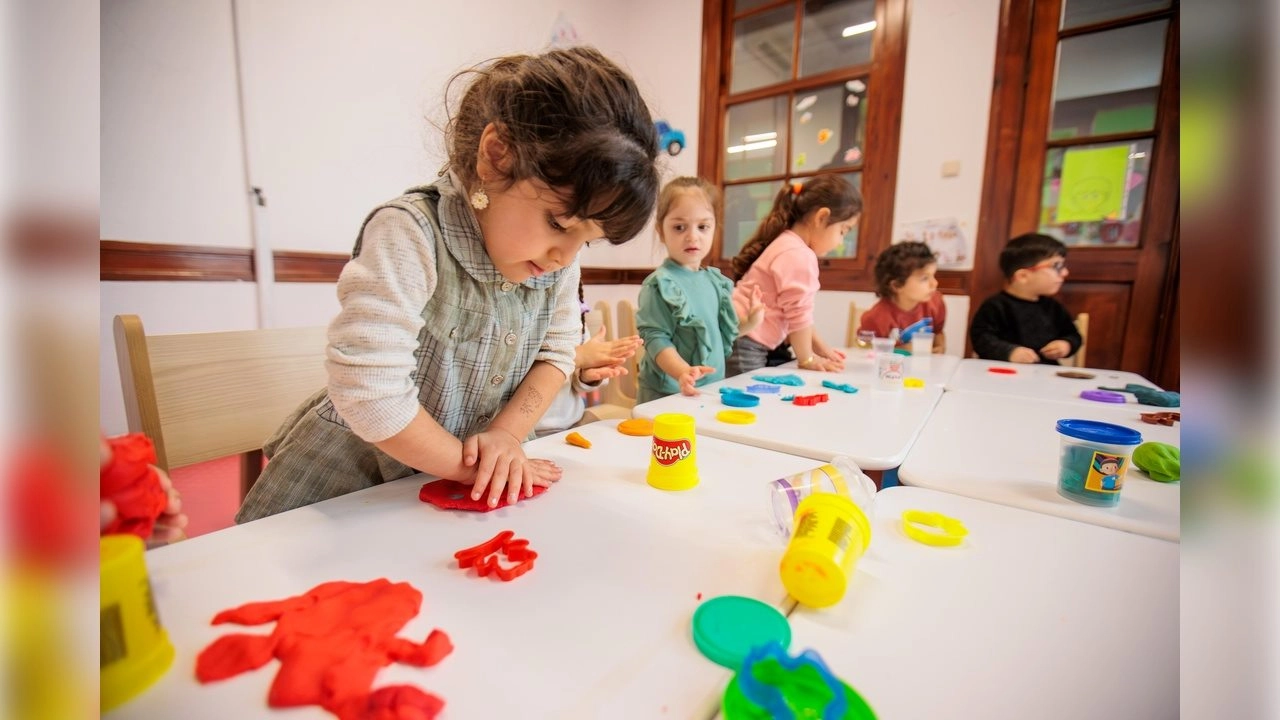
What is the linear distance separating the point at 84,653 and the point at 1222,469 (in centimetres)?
28

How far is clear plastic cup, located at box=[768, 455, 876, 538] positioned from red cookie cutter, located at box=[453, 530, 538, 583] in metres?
0.22

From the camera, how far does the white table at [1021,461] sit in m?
0.55

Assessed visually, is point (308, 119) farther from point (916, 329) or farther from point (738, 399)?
point (916, 329)

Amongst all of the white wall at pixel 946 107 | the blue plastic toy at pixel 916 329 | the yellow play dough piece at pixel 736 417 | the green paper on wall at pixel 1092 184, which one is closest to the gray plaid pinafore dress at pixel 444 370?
the yellow play dough piece at pixel 736 417

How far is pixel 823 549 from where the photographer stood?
382 millimetres

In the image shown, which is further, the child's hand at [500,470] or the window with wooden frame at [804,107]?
the window with wooden frame at [804,107]

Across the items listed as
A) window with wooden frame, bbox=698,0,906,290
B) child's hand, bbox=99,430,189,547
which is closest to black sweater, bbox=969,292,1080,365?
window with wooden frame, bbox=698,0,906,290

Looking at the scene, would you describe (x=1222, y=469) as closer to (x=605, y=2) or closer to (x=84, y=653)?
(x=84, y=653)

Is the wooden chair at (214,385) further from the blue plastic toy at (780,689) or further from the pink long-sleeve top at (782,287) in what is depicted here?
the pink long-sleeve top at (782,287)

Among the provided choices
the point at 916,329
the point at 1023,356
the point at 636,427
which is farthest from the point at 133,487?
the point at 1023,356

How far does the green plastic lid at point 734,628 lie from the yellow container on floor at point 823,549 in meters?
0.04

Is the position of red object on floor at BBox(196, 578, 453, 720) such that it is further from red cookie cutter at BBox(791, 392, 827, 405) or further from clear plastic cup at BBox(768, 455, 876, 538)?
red cookie cutter at BBox(791, 392, 827, 405)

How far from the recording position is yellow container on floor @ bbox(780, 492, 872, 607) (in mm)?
377

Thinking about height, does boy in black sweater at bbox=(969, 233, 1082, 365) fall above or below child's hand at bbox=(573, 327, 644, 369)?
above
